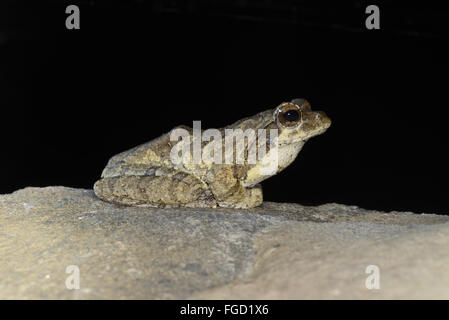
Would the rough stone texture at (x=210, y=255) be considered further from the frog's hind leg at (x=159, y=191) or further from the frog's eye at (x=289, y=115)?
the frog's eye at (x=289, y=115)

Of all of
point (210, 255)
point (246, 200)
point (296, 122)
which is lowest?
point (210, 255)

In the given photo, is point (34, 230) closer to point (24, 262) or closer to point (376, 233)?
point (24, 262)

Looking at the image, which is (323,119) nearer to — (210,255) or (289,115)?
(289,115)

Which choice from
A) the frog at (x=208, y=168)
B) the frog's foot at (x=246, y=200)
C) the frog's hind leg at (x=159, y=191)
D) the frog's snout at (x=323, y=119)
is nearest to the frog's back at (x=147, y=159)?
the frog at (x=208, y=168)

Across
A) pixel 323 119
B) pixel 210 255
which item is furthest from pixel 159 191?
pixel 323 119

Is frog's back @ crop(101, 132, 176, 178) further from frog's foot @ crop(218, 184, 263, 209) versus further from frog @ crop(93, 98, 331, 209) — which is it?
frog's foot @ crop(218, 184, 263, 209)

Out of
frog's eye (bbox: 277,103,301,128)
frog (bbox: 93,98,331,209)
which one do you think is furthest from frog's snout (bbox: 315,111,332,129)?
frog's eye (bbox: 277,103,301,128)
